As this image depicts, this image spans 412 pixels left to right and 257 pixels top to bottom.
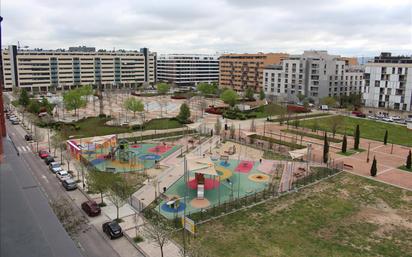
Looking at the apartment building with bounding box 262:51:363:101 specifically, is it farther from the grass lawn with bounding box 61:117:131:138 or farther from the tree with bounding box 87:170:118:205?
the tree with bounding box 87:170:118:205

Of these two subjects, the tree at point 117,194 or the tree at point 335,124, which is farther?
the tree at point 335,124

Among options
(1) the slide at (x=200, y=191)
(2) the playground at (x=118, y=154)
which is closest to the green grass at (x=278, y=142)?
(2) the playground at (x=118, y=154)

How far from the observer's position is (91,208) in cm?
2484

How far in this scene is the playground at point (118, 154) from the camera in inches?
1440

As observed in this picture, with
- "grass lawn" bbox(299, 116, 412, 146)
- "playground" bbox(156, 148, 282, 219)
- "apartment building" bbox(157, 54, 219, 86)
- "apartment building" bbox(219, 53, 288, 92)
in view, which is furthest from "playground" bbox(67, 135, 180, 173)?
"apartment building" bbox(157, 54, 219, 86)

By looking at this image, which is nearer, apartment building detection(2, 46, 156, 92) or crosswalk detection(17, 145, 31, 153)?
crosswalk detection(17, 145, 31, 153)

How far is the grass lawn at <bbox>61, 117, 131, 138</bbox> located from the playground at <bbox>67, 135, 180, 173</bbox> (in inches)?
249

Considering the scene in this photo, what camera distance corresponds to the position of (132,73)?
139 metres

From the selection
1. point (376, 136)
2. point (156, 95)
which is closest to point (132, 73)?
point (156, 95)

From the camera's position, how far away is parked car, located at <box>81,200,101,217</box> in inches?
971

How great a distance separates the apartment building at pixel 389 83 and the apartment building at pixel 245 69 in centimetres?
3573

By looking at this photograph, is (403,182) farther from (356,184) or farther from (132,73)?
(132,73)

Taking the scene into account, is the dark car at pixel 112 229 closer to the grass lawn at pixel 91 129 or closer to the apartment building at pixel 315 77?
the grass lawn at pixel 91 129

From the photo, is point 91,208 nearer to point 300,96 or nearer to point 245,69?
point 300,96
